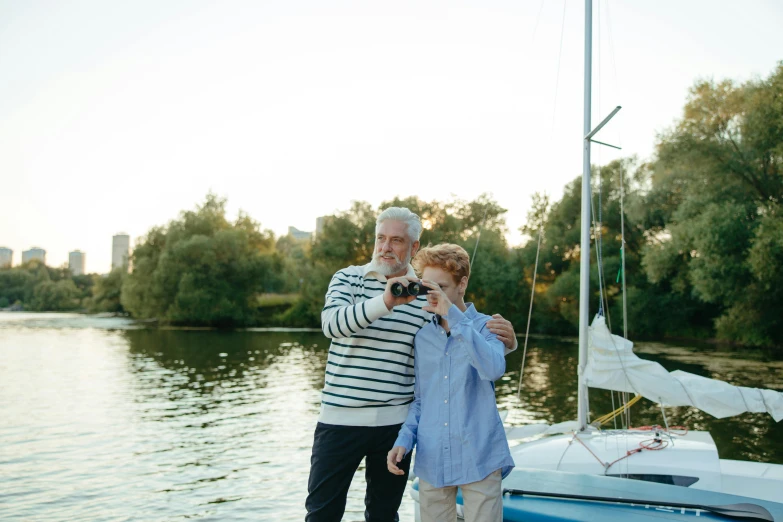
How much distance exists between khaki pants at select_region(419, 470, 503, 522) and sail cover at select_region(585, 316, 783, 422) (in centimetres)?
564

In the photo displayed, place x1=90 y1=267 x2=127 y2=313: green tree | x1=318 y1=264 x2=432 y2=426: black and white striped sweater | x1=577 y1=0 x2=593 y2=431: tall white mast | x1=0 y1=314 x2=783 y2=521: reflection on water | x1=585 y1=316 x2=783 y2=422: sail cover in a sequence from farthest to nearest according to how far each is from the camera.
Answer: x1=90 y1=267 x2=127 y2=313: green tree, x1=0 y1=314 x2=783 y2=521: reflection on water, x1=577 y1=0 x2=593 y2=431: tall white mast, x1=585 y1=316 x2=783 y2=422: sail cover, x1=318 y1=264 x2=432 y2=426: black and white striped sweater

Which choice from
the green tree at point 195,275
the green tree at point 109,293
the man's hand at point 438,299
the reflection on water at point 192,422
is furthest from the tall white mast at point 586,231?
the green tree at point 109,293

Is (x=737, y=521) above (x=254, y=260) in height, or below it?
below

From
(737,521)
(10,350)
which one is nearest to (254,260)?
(10,350)

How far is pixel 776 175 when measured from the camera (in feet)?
91.0

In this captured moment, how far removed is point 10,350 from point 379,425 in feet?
106

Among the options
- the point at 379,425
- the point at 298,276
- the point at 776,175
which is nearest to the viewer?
the point at 379,425

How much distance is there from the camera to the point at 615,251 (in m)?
40.6

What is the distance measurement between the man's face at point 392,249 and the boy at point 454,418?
0.83 ft

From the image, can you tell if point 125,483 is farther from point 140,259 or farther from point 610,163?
point 140,259

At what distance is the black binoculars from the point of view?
2818 mm

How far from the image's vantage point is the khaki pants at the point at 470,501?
9.50ft

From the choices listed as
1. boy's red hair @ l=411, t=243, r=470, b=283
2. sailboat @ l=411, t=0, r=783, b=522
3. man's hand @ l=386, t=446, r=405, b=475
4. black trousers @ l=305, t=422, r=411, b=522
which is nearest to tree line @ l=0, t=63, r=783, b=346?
sailboat @ l=411, t=0, r=783, b=522

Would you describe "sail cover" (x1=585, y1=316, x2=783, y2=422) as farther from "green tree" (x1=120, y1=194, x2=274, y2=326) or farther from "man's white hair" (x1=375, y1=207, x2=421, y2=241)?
"green tree" (x1=120, y1=194, x2=274, y2=326)
